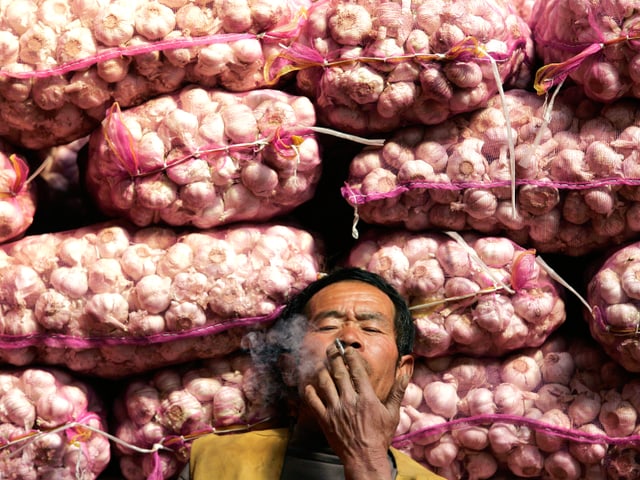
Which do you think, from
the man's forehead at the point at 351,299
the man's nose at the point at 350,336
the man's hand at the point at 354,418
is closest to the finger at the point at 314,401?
the man's hand at the point at 354,418

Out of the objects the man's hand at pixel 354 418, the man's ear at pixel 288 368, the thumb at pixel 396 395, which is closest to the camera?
the man's hand at pixel 354 418

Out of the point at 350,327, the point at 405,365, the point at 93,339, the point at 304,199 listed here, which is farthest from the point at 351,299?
the point at 93,339

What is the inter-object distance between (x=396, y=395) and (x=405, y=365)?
0.68ft

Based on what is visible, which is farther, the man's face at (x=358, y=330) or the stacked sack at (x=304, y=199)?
the stacked sack at (x=304, y=199)

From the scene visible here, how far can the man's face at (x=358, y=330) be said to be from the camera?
1.92 metres

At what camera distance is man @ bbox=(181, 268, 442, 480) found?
5.78 ft

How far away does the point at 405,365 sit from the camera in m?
2.07

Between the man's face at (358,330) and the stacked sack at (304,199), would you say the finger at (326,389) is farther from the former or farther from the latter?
the stacked sack at (304,199)

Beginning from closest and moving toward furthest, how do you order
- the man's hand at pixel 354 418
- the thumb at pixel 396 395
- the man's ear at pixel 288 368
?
the man's hand at pixel 354 418 < the thumb at pixel 396 395 < the man's ear at pixel 288 368

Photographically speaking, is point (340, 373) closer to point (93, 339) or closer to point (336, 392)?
point (336, 392)

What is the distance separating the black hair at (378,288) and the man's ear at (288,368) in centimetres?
10

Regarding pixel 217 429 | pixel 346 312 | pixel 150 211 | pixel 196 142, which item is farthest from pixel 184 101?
pixel 217 429

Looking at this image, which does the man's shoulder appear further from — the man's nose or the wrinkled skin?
the man's nose

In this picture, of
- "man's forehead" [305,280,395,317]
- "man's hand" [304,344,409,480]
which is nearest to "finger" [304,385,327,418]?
"man's hand" [304,344,409,480]
